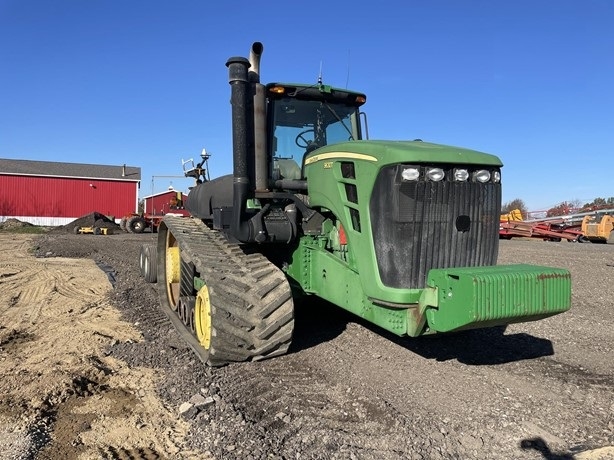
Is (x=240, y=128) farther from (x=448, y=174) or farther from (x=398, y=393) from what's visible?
(x=398, y=393)

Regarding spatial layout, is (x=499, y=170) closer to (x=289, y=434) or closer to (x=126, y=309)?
(x=289, y=434)

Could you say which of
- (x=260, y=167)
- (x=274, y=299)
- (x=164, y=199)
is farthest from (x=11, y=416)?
(x=164, y=199)

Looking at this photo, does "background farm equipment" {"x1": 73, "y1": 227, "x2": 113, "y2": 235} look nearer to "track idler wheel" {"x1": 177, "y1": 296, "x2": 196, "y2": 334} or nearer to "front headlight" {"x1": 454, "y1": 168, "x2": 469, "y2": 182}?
"track idler wheel" {"x1": 177, "y1": 296, "x2": 196, "y2": 334}

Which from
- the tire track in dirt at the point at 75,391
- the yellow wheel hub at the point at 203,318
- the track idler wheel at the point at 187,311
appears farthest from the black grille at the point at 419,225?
the track idler wheel at the point at 187,311

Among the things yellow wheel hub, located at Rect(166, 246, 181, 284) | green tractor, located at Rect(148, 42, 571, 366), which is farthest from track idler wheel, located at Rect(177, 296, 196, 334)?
yellow wheel hub, located at Rect(166, 246, 181, 284)

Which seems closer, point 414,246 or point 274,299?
point 414,246

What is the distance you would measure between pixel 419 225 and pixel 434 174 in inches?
15.1

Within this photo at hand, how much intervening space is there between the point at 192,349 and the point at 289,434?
1.91 meters

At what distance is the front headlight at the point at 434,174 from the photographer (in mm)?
3836

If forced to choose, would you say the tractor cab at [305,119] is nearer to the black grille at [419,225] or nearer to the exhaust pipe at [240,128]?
the exhaust pipe at [240,128]

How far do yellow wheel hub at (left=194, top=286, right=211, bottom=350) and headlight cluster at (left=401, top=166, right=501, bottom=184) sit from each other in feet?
6.78

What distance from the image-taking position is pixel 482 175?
4.02 metres

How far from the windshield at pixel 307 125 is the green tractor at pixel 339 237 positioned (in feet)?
0.04

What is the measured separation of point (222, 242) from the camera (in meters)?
5.49
